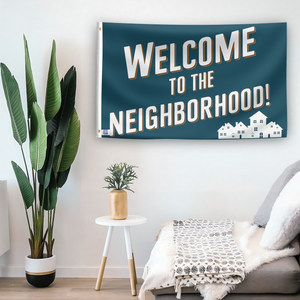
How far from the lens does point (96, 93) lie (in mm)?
2664

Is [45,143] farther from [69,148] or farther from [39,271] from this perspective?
[39,271]

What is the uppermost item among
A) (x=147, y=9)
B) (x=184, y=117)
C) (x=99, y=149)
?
(x=147, y=9)

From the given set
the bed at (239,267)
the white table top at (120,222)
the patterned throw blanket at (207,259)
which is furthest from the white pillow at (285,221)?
the white table top at (120,222)

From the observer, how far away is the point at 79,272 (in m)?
2.67

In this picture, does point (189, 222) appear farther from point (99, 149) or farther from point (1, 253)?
point (1, 253)

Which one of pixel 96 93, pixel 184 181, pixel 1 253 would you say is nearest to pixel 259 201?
pixel 184 181

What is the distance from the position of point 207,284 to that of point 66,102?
158 cm

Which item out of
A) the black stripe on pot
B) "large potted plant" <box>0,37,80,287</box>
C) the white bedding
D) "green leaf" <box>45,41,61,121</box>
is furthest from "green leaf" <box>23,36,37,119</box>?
the white bedding

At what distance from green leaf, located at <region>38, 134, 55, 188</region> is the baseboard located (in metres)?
0.73

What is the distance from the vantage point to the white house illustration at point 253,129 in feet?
8.53

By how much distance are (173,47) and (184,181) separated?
102cm

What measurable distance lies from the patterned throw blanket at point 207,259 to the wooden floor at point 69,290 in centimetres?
61

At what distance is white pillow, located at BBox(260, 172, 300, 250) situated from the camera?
1623mm

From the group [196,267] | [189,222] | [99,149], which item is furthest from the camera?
[99,149]
